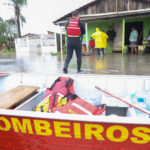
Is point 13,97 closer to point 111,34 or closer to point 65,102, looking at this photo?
point 65,102

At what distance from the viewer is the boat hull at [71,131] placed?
1340mm

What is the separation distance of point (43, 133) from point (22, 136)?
262 millimetres

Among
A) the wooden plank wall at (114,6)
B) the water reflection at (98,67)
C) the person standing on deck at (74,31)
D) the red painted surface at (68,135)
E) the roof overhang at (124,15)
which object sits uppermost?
the wooden plank wall at (114,6)

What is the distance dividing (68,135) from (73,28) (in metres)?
3.07

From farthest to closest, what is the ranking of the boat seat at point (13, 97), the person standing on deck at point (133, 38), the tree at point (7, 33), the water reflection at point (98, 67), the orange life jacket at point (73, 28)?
1. the tree at point (7, 33)
2. the person standing on deck at point (133, 38)
3. the water reflection at point (98, 67)
4. the orange life jacket at point (73, 28)
5. the boat seat at point (13, 97)

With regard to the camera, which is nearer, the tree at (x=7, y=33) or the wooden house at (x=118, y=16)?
the wooden house at (x=118, y=16)

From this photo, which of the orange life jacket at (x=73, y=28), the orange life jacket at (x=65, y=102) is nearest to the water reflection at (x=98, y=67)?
the orange life jacket at (x=73, y=28)

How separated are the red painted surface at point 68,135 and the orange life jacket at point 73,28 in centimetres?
296

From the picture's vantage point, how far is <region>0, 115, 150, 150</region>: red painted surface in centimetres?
135

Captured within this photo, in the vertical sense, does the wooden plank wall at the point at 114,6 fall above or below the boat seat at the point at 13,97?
above

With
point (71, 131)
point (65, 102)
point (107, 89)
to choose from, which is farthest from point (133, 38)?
point (71, 131)

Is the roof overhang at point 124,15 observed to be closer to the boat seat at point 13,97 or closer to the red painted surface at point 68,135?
the boat seat at point 13,97

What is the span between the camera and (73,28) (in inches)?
155

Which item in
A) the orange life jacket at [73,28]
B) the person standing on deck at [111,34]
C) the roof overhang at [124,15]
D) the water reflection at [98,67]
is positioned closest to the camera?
the orange life jacket at [73,28]
